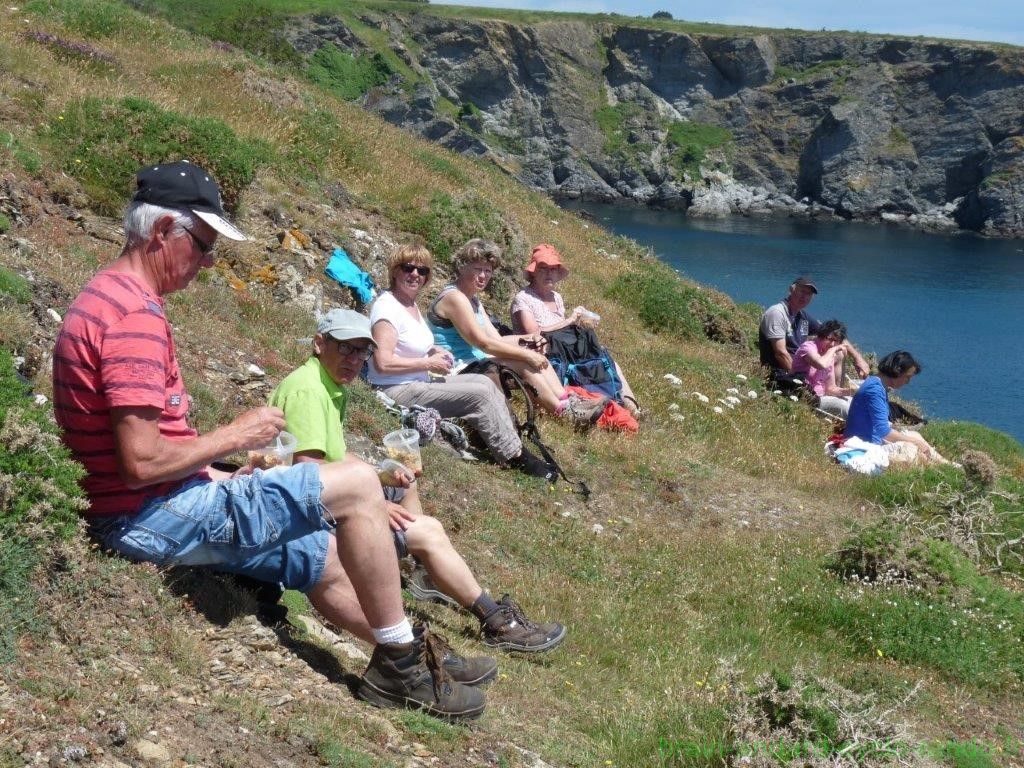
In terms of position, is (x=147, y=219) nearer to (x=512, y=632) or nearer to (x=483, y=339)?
(x=512, y=632)

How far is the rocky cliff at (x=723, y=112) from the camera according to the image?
96000mm

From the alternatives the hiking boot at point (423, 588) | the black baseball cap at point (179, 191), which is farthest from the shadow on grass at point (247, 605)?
the black baseball cap at point (179, 191)

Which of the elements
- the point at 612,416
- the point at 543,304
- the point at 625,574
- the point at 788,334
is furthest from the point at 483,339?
the point at 788,334

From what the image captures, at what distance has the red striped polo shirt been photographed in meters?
3.54

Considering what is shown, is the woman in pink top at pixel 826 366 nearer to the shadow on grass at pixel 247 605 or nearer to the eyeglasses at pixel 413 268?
the eyeglasses at pixel 413 268

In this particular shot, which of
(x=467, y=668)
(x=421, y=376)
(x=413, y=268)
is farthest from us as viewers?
(x=421, y=376)

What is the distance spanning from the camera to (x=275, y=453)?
14.5 feet

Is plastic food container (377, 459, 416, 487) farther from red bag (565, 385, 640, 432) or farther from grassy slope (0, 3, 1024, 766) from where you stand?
red bag (565, 385, 640, 432)

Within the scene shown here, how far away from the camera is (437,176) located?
17984 millimetres

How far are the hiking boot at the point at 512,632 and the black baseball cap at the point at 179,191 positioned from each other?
8.24 ft

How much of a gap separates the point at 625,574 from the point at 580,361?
3.66 m

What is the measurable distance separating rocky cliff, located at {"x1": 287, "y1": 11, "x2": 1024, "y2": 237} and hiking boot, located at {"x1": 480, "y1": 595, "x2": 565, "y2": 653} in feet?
279

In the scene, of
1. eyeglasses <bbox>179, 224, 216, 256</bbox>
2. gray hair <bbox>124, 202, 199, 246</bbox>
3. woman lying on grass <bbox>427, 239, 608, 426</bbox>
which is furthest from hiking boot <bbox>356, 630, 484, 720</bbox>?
woman lying on grass <bbox>427, 239, 608, 426</bbox>

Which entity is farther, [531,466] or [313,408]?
[531,466]
